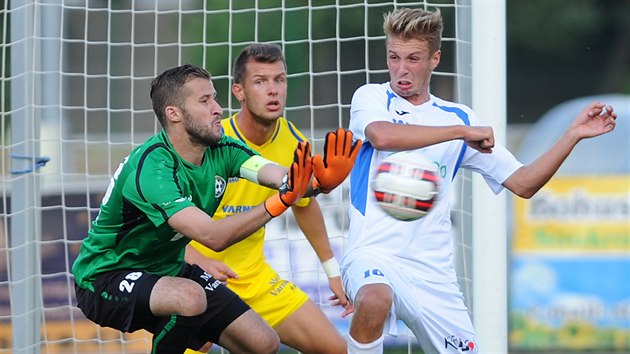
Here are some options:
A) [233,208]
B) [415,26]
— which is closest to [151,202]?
[233,208]

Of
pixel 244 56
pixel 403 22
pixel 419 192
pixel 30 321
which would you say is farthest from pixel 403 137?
pixel 30 321

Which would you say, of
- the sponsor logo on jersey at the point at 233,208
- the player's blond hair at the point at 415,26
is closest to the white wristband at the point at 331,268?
the sponsor logo on jersey at the point at 233,208

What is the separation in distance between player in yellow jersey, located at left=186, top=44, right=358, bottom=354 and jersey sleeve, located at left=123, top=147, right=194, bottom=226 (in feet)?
2.86

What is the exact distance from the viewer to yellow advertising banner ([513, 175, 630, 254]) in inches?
438

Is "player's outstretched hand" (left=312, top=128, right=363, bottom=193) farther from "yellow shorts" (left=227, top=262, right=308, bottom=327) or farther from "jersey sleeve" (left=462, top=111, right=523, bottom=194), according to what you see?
"yellow shorts" (left=227, top=262, right=308, bottom=327)

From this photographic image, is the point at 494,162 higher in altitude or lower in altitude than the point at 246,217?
higher

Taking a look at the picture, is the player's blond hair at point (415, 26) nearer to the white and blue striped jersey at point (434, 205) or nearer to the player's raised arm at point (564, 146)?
the white and blue striped jersey at point (434, 205)

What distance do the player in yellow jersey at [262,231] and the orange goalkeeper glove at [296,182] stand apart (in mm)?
1197

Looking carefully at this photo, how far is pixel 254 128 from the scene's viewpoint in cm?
598

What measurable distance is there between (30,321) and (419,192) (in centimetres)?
265

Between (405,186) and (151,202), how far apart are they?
3.80 ft

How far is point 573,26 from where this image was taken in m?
25.5

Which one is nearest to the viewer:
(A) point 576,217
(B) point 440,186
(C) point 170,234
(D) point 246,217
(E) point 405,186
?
(D) point 246,217

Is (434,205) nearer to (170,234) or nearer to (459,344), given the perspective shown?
(459,344)
